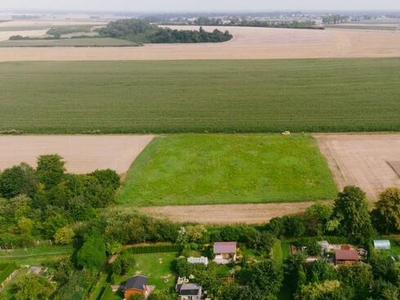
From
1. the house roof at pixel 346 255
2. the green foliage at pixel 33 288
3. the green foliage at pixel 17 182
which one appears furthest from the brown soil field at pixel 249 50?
the green foliage at pixel 33 288

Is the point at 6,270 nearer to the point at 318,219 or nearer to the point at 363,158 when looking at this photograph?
the point at 318,219

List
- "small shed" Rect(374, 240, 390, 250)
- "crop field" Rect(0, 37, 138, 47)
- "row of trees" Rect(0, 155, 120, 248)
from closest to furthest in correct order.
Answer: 1. "small shed" Rect(374, 240, 390, 250)
2. "row of trees" Rect(0, 155, 120, 248)
3. "crop field" Rect(0, 37, 138, 47)

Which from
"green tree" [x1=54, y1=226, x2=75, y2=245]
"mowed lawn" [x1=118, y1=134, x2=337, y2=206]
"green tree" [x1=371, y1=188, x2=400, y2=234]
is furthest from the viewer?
"mowed lawn" [x1=118, y1=134, x2=337, y2=206]

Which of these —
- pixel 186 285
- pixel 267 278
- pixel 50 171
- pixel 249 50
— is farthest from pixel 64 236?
pixel 249 50

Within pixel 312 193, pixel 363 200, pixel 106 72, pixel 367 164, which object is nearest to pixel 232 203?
pixel 312 193

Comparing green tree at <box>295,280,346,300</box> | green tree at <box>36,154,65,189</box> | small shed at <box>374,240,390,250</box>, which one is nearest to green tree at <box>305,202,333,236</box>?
small shed at <box>374,240,390,250</box>

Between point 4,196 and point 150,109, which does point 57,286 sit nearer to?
point 4,196

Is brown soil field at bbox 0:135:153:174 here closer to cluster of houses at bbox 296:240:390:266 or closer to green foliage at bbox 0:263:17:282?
green foliage at bbox 0:263:17:282
